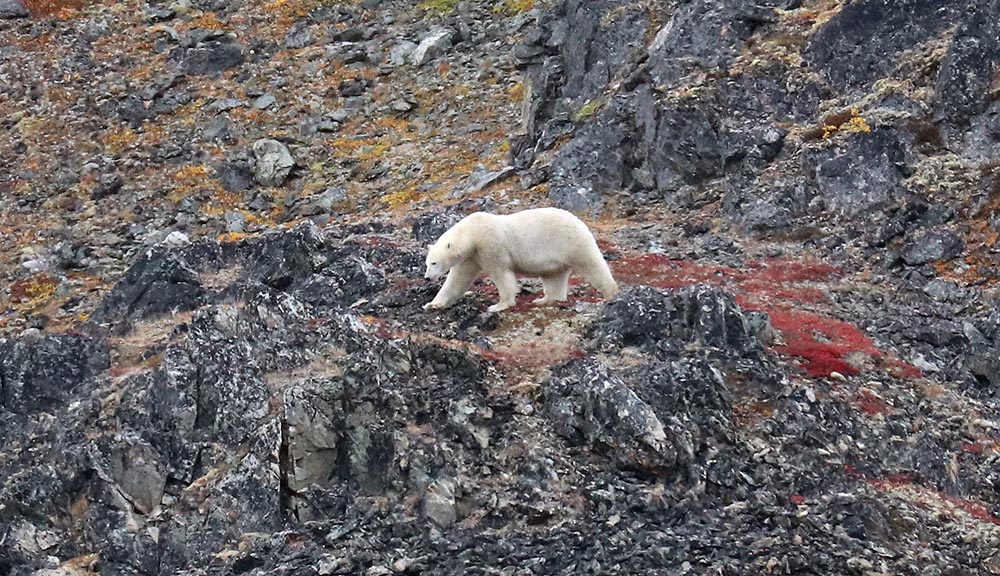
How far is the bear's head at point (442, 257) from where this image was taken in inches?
658

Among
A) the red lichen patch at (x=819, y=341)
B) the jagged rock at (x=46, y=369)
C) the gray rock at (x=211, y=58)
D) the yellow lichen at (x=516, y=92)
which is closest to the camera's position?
the red lichen patch at (x=819, y=341)

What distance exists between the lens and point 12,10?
46281 mm

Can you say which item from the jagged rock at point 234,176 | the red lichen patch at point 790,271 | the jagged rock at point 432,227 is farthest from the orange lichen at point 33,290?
the red lichen patch at point 790,271

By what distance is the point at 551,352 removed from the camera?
14938mm

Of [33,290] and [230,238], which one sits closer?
[230,238]

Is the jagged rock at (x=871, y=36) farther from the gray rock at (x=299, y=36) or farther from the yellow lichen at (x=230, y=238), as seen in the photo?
the gray rock at (x=299, y=36)

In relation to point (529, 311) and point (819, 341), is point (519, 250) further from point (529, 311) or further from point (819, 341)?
point (819, 341)

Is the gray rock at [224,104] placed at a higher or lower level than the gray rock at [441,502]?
higher

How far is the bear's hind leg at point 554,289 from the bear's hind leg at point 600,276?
36cm

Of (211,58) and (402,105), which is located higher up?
(211,58)

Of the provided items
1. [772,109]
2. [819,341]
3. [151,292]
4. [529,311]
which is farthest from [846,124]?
[151,292]

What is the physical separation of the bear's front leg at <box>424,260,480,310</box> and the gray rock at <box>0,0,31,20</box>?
1383 inches

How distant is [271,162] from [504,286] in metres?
21.9

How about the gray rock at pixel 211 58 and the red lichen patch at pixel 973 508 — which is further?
the gray rock at pixel 211 58
